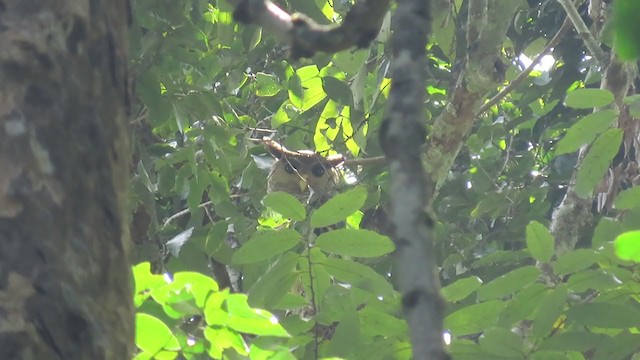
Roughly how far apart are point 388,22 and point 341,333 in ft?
3.31

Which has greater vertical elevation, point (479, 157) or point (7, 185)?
point (479, 157)

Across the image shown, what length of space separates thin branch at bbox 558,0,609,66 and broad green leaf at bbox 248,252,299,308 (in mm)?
1356

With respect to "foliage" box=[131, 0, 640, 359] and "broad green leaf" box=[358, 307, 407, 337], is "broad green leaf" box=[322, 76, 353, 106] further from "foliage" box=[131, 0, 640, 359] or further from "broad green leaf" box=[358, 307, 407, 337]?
"broad green leaf" box=[358, 307, 407, 337]

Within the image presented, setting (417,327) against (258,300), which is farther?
(258,300)

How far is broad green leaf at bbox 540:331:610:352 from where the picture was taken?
1790mm

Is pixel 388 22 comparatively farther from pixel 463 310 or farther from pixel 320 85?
pixel 463 310

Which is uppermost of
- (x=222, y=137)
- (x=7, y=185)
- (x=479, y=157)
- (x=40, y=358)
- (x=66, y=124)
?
(x=479, y=157)

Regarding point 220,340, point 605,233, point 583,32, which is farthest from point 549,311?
point 583,32

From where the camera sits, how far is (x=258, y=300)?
1.88m

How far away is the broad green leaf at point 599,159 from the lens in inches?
85.8

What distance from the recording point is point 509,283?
188 centimetres

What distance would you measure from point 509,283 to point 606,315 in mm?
191

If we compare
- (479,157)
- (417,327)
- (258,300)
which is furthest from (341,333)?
(479,157)

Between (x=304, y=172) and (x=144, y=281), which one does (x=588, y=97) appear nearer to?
(x=144, y=281)
